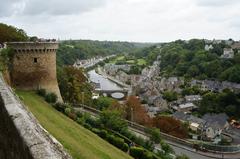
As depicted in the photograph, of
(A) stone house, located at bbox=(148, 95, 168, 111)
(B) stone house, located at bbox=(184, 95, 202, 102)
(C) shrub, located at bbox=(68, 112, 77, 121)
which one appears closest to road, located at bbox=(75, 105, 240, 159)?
(C) shrub, located at bbox=(68, 112, 77, 121)

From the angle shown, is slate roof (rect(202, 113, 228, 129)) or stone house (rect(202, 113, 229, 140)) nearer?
stone house (rect(202, 113, 229, 140))

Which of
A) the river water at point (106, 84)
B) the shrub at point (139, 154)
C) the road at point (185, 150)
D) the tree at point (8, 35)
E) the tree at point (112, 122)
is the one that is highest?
the tree at point (8, 35)

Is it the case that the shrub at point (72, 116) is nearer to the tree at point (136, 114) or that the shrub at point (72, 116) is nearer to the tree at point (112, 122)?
the tree at point (112, 122)

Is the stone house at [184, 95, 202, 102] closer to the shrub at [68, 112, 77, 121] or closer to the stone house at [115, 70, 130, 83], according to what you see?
the stone house at [115, 70, 130, 83]

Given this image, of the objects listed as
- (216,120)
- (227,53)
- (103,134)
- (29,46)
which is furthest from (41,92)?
(227,53)

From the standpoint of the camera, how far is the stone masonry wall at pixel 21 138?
3996 millimetres

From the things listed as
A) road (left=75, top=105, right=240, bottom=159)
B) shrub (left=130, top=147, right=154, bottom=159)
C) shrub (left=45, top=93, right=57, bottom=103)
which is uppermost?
shrub (left=45, top=93, right=57, bottom=103)

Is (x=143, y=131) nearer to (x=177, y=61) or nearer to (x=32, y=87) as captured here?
(x=32, y=87)

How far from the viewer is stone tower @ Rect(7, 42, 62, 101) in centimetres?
2503

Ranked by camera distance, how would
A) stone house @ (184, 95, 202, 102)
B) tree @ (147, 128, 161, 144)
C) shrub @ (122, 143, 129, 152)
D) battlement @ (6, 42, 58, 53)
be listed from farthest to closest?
1. stone house @ (184, 95, 202, 102)
2. tree @ (147, 128, 161, 144)
3. shrub @ (122, 143, 129, 152)
4. battlement @ (6, 42, 58, 53)

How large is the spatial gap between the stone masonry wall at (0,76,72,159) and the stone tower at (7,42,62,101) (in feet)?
64.1

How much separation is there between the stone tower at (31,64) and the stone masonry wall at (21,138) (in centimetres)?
1953

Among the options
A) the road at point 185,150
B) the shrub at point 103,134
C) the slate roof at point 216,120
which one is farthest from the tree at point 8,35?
the slate roof at point 216,120

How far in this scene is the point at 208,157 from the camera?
3788cm
